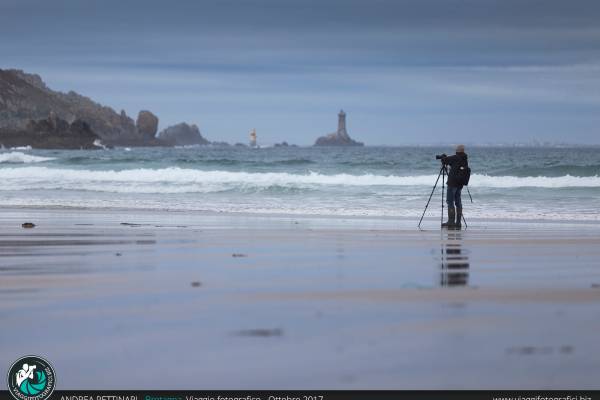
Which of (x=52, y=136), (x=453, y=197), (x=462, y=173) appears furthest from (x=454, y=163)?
(x=52, y=136)

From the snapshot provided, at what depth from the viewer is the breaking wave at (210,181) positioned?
105ft

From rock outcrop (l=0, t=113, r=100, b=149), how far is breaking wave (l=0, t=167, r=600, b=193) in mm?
119744

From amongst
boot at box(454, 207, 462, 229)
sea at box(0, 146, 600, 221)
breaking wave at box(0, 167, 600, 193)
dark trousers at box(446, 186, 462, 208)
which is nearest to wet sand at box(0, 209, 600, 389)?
boot at box(454, 207, 462, 229)

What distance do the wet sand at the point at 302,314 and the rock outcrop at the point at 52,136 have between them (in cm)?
15168

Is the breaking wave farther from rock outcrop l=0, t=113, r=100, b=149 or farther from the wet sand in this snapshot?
rock outcrop l=0, t=113, r=100, b=149

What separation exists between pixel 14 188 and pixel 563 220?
1936cm

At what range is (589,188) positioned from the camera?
31172 mm

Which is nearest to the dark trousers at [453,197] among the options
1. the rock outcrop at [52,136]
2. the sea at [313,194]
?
the sea at [313,194]

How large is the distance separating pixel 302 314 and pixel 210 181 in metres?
31.3

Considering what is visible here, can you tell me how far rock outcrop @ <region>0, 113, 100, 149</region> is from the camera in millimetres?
158625

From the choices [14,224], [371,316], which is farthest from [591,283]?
[14,224]

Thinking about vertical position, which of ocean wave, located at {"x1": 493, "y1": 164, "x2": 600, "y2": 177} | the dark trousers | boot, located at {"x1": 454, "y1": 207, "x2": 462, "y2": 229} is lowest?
ocean wave, located at {"x1": 493, "y1": 164, "x2": 600, "y2": 177}

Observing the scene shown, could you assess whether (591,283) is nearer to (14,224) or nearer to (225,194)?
(14,224)

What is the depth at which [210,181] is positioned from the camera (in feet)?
122
